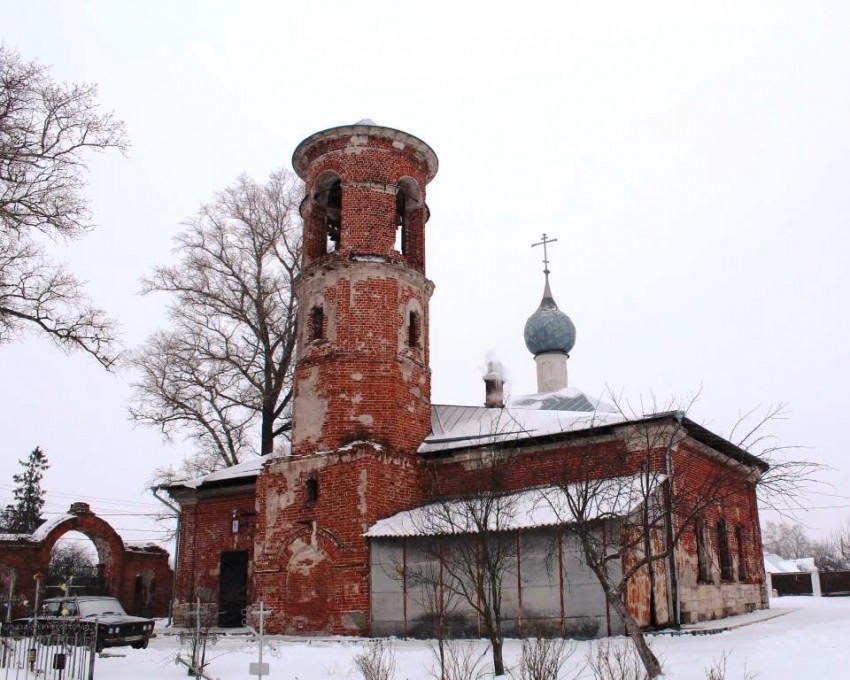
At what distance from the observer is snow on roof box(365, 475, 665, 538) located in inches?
475

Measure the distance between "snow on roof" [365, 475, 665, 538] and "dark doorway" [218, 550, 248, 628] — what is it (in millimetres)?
5127

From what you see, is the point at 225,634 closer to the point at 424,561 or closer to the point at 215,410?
the point at 424,561

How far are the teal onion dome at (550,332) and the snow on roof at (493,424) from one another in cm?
734

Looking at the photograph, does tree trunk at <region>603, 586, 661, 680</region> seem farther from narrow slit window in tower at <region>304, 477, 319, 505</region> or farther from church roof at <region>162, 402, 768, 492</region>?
narrow slit window in tower at <region>304, 477, 319, 505</region>

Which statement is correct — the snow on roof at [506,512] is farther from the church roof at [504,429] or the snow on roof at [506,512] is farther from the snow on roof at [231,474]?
the snow on roof at [231,474]

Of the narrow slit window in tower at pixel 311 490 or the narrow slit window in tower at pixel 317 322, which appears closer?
the narrow slit window in tower at pixel 311 490

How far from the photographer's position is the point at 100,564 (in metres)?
24.0

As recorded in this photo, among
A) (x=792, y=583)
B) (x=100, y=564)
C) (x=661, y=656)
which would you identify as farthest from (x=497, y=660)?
(x=792, y=583)

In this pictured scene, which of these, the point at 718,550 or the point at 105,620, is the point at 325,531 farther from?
the point at 718,550

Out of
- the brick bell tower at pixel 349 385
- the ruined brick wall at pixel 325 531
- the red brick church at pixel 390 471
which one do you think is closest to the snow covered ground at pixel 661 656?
the ruined brick wall at pixel 325 531

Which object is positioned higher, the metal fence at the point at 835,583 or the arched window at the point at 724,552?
the arched window at the point at 724,552

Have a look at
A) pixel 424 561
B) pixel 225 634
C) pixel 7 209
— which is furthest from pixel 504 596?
pixel 7 209

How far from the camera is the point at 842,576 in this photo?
2941cm

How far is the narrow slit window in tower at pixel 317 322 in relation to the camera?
17.1m
